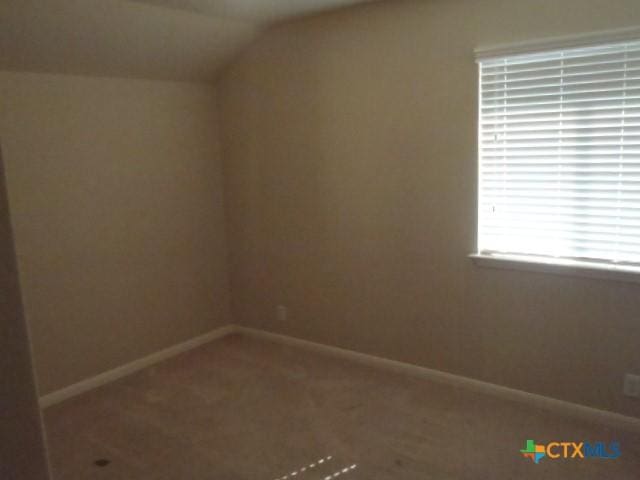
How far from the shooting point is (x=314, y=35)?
139 inches

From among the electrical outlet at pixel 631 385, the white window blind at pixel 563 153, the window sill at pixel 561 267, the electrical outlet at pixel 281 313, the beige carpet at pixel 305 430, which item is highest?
the white window blind at pixel 563 153

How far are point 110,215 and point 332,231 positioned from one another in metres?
1.46

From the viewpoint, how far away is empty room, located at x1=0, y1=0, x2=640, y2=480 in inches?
105

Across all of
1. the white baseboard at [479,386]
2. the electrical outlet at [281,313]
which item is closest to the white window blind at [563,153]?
the white baseboard at [479,386]

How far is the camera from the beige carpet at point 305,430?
8.36 feet

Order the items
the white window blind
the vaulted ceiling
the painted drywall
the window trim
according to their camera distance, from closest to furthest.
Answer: the painted drywall, the window trim, the white window blind, the vaulted ceiling

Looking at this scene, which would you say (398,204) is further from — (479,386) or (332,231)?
(479,386)

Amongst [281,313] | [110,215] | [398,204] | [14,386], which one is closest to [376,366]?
[281,313]

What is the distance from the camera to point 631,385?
2.76m

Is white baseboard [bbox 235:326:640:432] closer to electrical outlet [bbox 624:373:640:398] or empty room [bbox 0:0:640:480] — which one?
empty room [bbox 0:0:640:480]

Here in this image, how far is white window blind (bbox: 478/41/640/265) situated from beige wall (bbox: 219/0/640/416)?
12cm

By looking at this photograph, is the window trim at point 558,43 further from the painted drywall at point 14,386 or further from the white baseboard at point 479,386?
the painted drywall at point 14,386

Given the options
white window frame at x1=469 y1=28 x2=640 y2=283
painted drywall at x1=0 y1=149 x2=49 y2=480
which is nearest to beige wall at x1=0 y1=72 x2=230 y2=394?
white window frame at x1=469 y1=28 x2=640 y2=283

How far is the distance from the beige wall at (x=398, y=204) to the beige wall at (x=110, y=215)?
0.32 metres
